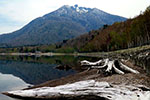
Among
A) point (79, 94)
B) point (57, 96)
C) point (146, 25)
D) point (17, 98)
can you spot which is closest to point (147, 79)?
point (79, 94)

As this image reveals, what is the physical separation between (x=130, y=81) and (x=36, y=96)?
7.32m

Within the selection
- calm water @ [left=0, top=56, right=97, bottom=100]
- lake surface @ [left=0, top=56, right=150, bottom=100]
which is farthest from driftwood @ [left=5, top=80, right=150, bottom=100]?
calm water @ [left=0, top=56, right=97, bottom=100]

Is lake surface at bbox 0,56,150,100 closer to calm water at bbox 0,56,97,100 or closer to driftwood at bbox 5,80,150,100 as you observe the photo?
calm water at bbox 0,56,97,100

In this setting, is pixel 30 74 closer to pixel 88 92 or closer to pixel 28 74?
pixel 28 74

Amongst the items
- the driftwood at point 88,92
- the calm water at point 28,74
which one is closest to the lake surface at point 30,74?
the calm water at point 28,74

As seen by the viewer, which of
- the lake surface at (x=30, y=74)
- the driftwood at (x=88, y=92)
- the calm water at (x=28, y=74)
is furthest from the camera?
the calm water at (x=28, y=74)

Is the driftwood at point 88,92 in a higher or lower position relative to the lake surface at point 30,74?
higher

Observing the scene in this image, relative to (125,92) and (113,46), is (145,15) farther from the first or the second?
(125,92)

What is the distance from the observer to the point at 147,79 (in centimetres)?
1421

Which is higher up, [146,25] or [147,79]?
[146,25]

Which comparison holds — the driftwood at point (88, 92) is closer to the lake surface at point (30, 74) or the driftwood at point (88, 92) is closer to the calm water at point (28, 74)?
the lake surface at point (30, 74)

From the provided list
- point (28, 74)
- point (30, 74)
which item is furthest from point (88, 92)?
point (28, 74)

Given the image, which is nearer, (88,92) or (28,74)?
(88,92)

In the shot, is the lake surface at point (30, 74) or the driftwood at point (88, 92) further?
the lake surface at point (30, 74)
